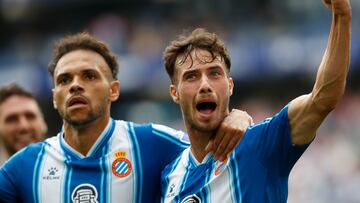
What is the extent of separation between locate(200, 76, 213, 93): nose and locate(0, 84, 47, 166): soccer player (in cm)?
275

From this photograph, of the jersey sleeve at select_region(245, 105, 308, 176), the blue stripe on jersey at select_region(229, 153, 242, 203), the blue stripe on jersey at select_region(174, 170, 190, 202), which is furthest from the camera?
the blue stripe on jersey at select_region(174, 170, 190, 202)

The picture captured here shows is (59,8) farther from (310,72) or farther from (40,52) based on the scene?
(310,72)

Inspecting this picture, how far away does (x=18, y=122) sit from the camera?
7.28 meters

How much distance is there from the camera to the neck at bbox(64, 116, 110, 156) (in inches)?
217

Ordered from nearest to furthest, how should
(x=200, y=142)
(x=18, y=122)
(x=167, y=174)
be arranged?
(x=200, y=142) → (x=167, y=174) → (x=18, y=122)

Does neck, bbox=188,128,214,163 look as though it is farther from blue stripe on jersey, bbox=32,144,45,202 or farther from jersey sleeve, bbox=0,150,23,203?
jersey sleeve, bbox=0,150,23,203

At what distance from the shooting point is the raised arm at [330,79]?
4180 mm

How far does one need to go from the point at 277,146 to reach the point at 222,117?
54cm

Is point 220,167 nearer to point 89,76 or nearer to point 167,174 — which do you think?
point 167,174

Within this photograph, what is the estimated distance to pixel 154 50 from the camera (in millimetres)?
17094

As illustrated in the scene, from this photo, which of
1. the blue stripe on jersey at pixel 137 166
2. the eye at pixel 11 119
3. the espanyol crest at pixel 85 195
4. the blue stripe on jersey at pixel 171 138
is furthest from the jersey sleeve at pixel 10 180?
the eye at pixel 11 119

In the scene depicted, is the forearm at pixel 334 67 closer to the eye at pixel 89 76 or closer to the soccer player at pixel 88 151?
the soccer player at pixel 88 151

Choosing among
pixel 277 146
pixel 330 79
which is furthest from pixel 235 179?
pixel 330 79

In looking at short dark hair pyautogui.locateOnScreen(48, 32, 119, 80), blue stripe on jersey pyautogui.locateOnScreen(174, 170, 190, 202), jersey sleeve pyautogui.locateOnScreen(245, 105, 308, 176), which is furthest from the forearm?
short dark hair pyautogui.locateOnScreen(48, 32, 119, 80)
